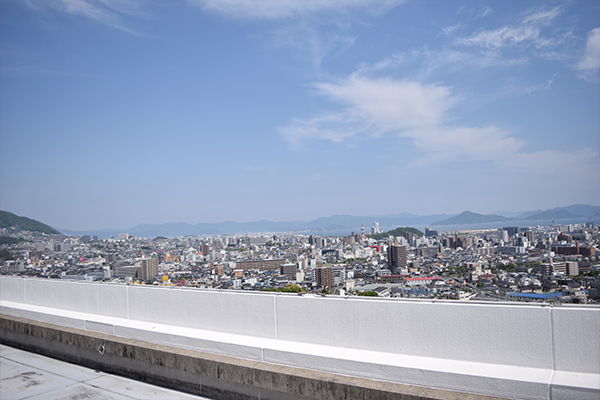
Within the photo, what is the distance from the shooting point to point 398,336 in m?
→ 3.75

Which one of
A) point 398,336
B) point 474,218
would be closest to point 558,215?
point 474,218

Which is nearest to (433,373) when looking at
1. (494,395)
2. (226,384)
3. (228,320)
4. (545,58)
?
(494,395)

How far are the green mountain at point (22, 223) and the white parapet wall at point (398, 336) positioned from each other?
32.1ft

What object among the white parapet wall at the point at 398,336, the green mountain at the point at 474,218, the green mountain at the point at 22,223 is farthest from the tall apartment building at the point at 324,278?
the green mountain at the point at 474,218

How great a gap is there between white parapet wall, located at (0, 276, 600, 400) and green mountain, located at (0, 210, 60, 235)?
9.79 m

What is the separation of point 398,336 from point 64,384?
13.6 ft

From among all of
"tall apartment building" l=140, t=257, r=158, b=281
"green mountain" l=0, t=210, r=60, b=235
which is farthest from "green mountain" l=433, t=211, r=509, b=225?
"tall apartment building" l=140, t=257, r=158, b=281

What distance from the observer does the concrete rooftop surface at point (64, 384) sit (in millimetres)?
4746

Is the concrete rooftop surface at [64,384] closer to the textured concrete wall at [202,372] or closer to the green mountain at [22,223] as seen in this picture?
the textured concrete wall at [202,372]

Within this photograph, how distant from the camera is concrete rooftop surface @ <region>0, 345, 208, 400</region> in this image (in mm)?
4746

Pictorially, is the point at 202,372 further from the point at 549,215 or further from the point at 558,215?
the point at 549,215

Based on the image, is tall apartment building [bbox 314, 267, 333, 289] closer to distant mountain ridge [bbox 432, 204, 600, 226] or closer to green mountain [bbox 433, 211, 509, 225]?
distant mountain ridge [bbox 432, 204, 600, 226]

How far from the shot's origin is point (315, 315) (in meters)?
4.25

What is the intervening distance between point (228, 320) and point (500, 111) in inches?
2100
